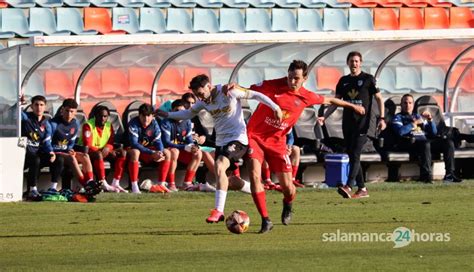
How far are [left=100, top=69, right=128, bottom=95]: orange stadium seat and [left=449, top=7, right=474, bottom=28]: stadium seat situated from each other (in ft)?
36.1

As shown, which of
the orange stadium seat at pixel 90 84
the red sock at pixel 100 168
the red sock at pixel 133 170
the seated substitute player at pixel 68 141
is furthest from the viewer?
the orange stadium seat at pixel 90 84

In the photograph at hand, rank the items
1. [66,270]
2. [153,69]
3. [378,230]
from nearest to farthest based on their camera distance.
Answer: [66,270] < [378,230] < [153,69]

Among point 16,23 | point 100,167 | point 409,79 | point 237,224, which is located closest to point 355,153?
point 100,167

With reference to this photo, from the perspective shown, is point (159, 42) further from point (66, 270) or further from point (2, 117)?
point (66, 270)

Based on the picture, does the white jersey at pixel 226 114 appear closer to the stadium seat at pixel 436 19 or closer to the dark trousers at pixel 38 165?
the dark trousers at pixel 38 165

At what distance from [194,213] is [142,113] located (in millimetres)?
4184

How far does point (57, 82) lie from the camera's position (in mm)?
19672

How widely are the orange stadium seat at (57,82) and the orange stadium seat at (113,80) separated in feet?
1.91

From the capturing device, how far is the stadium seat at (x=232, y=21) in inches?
1038

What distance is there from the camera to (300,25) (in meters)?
27.3

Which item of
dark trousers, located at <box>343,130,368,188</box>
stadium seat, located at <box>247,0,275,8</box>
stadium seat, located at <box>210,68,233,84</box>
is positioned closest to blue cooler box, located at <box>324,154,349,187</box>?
dark trousers, located at <box>343,130,368,188</box>

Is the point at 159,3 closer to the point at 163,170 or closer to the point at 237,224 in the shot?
the point at 163,170

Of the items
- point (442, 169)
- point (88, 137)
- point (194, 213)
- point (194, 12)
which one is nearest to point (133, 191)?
point (88, 137)

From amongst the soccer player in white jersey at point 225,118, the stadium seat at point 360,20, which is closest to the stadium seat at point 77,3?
the stadium seat at point 360,20
